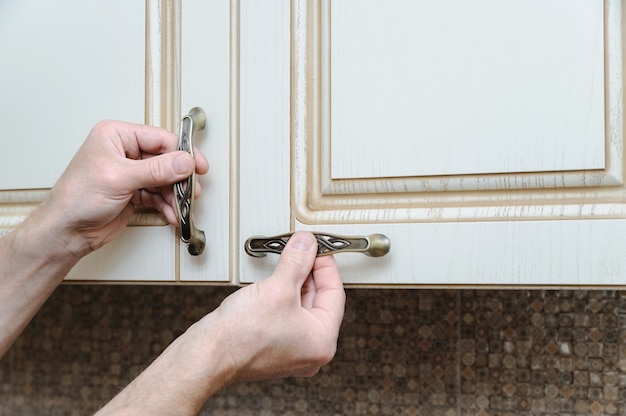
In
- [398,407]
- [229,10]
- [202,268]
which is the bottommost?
[398,407]

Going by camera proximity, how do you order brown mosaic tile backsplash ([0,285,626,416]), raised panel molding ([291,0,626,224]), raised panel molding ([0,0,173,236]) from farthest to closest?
brown mosaic tile backsplash ([0,285,626,416]) → raised panel molding ([0,0,173,236]) → raised panel molding ([291,0,626,224])

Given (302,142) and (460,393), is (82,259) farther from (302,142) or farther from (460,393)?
(460,393)

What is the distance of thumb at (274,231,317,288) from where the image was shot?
0.62 m

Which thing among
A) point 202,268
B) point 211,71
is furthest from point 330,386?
point 211,71

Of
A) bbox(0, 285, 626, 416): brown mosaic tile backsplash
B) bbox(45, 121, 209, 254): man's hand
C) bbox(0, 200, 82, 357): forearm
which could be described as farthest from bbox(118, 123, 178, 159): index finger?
bbox(0, 285, 626, 416): brown mosaic tile backsplash

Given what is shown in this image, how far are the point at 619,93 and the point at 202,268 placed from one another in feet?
1.25

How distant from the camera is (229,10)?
0.67 m

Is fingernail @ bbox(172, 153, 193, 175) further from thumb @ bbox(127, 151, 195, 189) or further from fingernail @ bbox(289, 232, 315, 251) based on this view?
fingernail @ bbox(289, 232, 315, 251)

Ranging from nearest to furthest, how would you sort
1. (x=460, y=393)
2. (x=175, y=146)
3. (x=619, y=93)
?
(x=619, y=93), (x=175, y=146), (x=460, y=393)

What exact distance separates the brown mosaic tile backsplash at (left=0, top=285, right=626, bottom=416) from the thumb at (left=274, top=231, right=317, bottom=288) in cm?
34

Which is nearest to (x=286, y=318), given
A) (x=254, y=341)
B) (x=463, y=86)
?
(x=254, y=341)

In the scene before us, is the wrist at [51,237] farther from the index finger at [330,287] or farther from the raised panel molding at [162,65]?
the index finger at [330,287]

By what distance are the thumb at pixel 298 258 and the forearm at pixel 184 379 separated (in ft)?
0.23

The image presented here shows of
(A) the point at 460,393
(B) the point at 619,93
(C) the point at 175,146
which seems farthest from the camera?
(A) the point at 460,393
